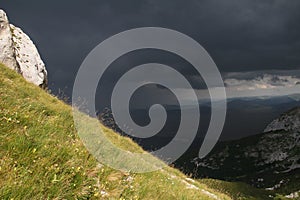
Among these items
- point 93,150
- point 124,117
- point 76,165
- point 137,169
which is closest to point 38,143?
point 76,165

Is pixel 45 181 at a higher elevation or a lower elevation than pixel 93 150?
lower

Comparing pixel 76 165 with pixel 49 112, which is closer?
pixel 76 165

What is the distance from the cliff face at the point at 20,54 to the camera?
82.1 feet

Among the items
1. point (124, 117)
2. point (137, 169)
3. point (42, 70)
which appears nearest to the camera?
point (137, 169)

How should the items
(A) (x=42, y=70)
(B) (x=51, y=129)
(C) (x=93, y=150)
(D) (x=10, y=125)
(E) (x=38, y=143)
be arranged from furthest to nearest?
(A) (x=42, y=70) → (C) (x=93, y=150) → (B) (x=51, y=129) → (D) (x=10, y=125) → (E) (x=38, y=143)

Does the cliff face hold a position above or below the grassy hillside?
above

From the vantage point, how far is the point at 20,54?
1141 inches

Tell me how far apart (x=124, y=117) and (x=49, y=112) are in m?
6.68

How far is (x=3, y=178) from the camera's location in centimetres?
444

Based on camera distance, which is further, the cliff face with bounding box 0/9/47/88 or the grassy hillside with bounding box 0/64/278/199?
the cliff face with bounding box 0/9/47/88

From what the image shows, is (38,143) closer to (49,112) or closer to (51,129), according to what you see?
(51,129)

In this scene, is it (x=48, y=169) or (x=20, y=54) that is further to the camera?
(x=20, y=54)

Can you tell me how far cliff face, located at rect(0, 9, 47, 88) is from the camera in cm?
2503

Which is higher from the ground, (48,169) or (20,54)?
(20,54)
